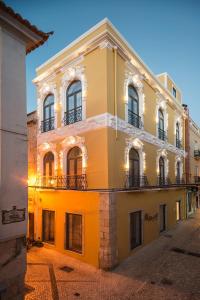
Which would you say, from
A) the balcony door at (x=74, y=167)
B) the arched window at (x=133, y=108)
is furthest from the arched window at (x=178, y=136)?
the balcony door at (x=74, y=167)

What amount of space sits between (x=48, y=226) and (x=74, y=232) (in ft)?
8.74

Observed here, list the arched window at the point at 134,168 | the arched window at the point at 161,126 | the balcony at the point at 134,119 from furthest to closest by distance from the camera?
the arched window at the point at 161,126
the balcony at the point at 134,119
the arched window at the point at 134,168

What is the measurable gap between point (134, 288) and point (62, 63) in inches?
512

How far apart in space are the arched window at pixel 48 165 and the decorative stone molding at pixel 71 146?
52.2 inches

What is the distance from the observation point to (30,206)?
15.2m

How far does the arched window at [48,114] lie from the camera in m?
14.5

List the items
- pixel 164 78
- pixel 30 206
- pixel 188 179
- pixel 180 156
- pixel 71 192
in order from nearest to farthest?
pixel 71 192 → pixel 30 206 → pixel 164 78 → pixel 180 156 → pixel 188 179

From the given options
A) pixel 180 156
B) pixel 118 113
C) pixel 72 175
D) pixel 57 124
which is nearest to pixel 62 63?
pixel 57 124

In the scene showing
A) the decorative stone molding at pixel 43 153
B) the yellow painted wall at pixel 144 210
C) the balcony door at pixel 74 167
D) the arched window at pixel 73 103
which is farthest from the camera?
the decorative stone molding at pixel 43 153

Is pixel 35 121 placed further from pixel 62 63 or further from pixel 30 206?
pixel 30 206

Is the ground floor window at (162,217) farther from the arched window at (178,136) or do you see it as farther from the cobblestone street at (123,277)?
the arched window at (178,136)

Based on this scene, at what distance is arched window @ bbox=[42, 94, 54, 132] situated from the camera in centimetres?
1452

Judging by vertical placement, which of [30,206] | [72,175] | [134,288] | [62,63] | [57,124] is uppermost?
[62,63]

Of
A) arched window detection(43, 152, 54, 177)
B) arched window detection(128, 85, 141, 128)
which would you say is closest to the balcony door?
arched window detection(43, 152, 54, 177)
